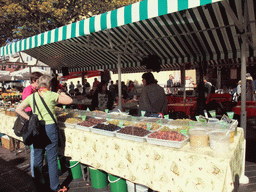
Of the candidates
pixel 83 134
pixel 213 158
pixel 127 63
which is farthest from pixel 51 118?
pixel 127 63

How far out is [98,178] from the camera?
3.00 metres

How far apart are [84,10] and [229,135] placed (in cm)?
1186

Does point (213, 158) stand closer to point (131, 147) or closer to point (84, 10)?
point (131, 147)

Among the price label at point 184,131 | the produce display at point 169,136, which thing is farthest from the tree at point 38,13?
the price label at point 184,131

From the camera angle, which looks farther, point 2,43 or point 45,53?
point 2,43

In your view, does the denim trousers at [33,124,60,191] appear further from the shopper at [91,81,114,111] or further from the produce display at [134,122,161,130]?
the shopper at [91,81,114,111]

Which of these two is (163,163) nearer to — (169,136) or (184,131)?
(169,136)

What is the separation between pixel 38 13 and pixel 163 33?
930 centimetres

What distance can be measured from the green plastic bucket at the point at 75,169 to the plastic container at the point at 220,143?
2328 millimetres

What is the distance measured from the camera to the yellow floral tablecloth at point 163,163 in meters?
1.81

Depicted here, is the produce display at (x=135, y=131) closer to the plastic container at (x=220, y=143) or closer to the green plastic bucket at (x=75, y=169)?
the plastic container at (x=220, y=143)

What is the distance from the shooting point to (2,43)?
12.6 meters

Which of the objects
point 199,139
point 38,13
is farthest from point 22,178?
point 38,13

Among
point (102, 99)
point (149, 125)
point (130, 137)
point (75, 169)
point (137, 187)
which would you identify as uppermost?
point (102, 99)
